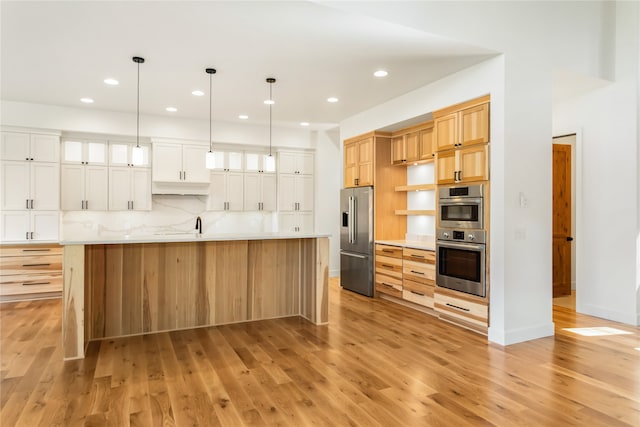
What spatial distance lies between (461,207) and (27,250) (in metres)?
5.73

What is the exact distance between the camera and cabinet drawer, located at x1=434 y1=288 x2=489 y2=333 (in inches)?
157

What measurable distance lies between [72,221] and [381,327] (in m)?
5.07

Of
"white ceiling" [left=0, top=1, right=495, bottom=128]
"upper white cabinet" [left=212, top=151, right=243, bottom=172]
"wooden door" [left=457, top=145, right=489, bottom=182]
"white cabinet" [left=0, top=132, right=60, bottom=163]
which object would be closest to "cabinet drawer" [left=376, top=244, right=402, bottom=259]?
"wooden door" [left=457, top=145, right=489, bottom=182]

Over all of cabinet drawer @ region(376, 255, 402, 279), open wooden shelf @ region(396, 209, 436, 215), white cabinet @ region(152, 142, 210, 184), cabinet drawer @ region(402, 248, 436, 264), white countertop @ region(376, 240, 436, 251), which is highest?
white cabinet @ region(152, 142, 210, 184)

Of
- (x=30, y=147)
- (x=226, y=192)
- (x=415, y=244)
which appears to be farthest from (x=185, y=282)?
(x=30, y=147)

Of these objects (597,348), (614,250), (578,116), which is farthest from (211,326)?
(578,116)

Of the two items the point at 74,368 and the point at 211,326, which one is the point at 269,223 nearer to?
the point at 211,326

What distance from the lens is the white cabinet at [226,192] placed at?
6.89m

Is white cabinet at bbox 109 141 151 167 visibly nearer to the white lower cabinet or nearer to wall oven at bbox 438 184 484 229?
the white lower cabinet

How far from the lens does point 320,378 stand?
2.95m

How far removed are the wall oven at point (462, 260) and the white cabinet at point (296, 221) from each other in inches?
133

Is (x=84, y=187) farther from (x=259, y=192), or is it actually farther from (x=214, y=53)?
(x=214, y=53)

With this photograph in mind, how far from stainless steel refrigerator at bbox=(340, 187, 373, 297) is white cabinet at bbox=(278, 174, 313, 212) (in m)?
1.26

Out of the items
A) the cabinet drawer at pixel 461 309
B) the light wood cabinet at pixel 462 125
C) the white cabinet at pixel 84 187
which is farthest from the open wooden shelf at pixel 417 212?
the white cabinet at pixel 84 187
